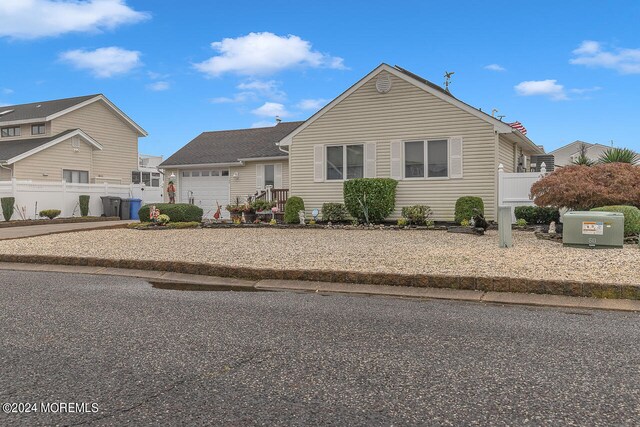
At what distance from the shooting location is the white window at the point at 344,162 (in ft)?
Result: 59.5

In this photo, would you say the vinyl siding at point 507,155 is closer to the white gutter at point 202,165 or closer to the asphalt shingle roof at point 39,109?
the white gutter at point 202,165

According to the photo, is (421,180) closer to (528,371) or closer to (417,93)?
(417,93)

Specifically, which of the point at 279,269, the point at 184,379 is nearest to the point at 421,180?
the point at 279,269

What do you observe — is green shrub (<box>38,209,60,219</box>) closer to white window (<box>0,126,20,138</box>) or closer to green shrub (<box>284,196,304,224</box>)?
white window (<box>0,126,20,138</box>)

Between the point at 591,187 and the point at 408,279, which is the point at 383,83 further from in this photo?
the point at 408,279

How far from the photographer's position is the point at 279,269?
8062mm

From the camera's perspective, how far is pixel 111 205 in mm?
25516

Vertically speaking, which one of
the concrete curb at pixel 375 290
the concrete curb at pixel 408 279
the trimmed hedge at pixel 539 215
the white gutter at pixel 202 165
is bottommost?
the concrete curb at pixel 375 290

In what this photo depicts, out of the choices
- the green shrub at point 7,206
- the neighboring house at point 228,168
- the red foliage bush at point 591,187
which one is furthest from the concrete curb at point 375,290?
the neighboring house at point 228,168

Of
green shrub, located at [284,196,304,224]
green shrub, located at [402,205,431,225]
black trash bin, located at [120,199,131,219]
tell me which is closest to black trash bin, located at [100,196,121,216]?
black trash bin, located at [120,199,131,219]

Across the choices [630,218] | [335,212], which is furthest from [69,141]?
[630,218]

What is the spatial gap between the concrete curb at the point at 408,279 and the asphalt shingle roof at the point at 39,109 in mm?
22694

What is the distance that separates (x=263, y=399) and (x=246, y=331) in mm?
1738

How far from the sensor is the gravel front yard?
7777 millimetres
